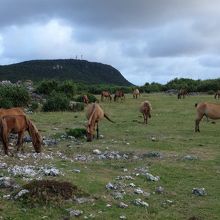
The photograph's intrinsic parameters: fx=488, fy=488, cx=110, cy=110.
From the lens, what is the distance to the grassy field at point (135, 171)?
398 inches

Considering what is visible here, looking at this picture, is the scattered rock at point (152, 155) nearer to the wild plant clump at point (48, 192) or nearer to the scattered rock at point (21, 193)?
the wild plant clump at point (48, 192)

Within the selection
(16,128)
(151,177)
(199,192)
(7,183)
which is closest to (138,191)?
(151,177)

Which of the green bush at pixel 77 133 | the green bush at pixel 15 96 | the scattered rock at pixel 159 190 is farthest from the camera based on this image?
the green bush at pixel 15 96

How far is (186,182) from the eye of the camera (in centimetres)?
1285

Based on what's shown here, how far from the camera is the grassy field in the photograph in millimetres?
10102

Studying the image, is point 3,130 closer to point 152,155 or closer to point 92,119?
point 152,155

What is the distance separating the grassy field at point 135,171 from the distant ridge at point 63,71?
7441 centimetres

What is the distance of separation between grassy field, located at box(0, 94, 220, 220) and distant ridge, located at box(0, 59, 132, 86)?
74413mm

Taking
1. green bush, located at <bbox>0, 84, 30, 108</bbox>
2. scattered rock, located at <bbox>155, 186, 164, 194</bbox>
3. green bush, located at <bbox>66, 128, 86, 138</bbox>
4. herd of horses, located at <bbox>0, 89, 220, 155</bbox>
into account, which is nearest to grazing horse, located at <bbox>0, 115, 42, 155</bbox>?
herd of horses, located at <bbox>0, 89, 220, 155</bbox>

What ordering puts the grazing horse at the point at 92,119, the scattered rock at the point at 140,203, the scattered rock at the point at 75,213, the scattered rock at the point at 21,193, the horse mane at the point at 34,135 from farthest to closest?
the grazing horse at the point at 92,119 → the horse mane at the point at 34,135 → the scattered rock at the point at 140,203 → the scattered rock at the point at 21,193 → the scattered rock at the point at 75,213

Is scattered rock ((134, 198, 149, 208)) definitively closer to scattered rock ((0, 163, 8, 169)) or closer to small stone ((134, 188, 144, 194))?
small stone ((134, 188, 144, 194))

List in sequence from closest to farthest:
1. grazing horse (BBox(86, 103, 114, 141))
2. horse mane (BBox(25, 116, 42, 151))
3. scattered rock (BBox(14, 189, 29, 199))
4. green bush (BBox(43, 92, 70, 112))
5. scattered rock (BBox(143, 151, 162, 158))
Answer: scattered rock (BBox(14, 189, 29, 199)), horse mane (BBox(25, 116, 42, 151)), scattered rock (BBox(143, 151, 162, 158)), grazing horse (BBox(86, 103, 114, 141)), green bush (BBox(43, 92, 70, 112))

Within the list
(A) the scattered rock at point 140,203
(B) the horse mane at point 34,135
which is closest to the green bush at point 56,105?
(B) the horse mane at point 34,135

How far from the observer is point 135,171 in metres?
13.6
